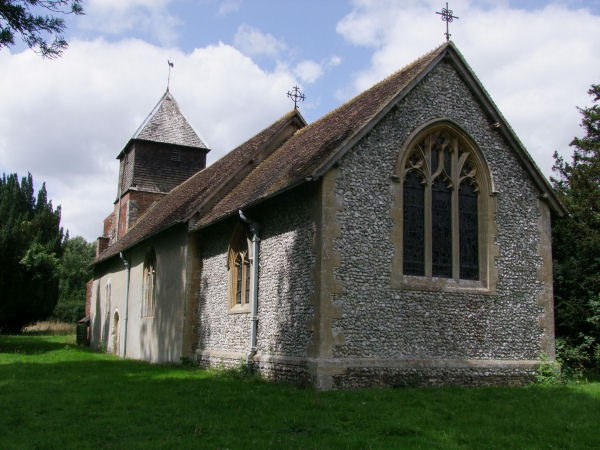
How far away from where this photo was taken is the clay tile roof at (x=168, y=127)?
3238 cm

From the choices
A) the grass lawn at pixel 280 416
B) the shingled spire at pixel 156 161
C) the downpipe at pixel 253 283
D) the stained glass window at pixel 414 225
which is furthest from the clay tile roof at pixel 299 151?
the shingled spire at pixel 156 161

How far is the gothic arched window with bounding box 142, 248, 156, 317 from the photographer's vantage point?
22.3 m

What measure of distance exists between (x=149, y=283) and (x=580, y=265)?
1443 cm

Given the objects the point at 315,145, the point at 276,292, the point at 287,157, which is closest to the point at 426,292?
the point at 276,292

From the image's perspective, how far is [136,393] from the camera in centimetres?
1175

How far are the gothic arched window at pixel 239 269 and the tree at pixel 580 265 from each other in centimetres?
867

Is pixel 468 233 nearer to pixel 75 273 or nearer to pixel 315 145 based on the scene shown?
pixel 315 145

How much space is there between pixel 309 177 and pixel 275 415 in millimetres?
5009

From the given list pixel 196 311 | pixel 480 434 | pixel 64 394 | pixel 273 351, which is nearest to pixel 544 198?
pixel 273 351

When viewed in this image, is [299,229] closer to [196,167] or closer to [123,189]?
[196,167]

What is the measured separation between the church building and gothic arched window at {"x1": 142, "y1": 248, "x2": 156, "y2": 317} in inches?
155

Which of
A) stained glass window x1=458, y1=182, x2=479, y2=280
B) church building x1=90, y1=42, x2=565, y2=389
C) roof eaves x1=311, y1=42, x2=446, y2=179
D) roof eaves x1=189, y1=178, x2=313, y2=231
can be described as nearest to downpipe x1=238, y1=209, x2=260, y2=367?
church building x1=90, y1=42, x2=565, y2=389

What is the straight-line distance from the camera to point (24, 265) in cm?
2673

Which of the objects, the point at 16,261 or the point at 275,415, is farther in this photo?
the point at 16,261
